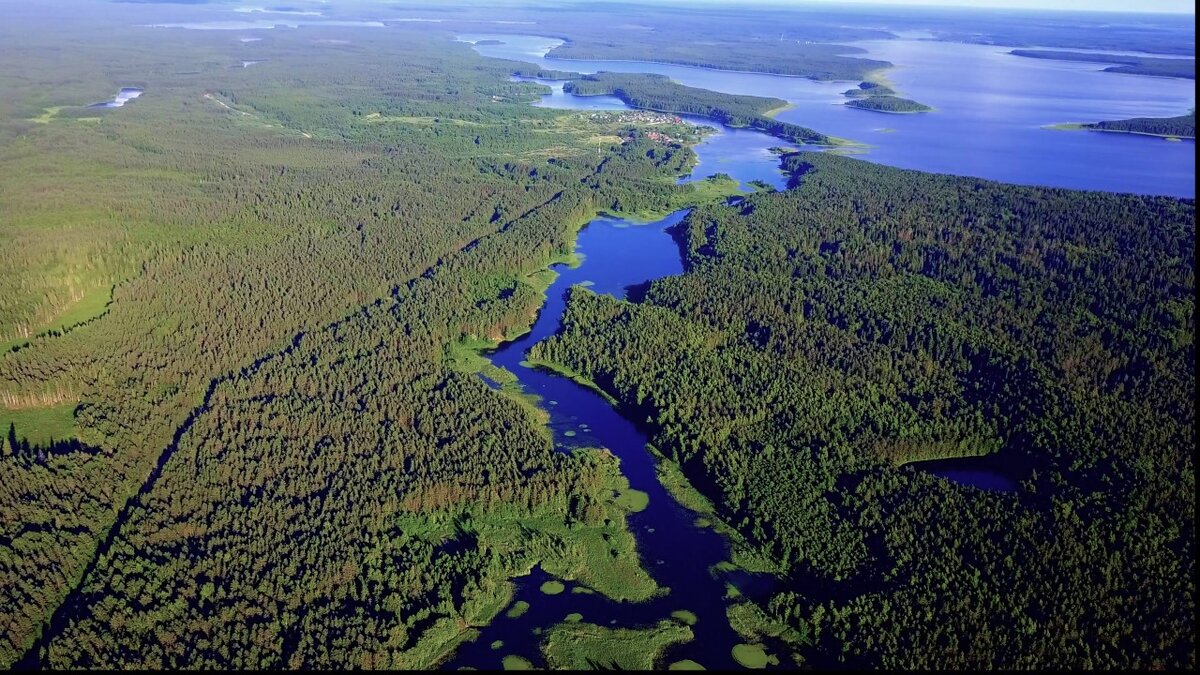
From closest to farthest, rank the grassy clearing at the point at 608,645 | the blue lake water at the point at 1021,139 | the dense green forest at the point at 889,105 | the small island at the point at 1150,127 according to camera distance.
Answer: the grassy clearing at the point at 608,645 < the blue lake water at the point at 1021,139 < the small island at the point at 1150,127 < the dense green forest at the point at 889,105

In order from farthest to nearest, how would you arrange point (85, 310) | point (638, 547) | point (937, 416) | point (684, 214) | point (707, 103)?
point (707, 103)
point (684, 214)
point (85, 310)
point (937, 416)
point (638, 547)

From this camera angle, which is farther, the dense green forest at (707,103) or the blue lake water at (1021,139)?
the dense green forest at (707,103)

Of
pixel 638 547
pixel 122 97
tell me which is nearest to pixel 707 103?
pixel 122 97

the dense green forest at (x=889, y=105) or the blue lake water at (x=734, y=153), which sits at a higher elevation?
the dense green forest at (x=889, y=105)

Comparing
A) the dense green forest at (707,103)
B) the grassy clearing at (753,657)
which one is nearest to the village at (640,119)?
the dense green forest at (707,103)

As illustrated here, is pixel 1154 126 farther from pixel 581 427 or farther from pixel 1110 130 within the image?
pixel 581 427

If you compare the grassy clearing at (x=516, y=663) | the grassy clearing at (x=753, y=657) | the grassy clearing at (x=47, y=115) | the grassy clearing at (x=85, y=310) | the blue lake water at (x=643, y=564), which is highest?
the grassy clearing at (x=47, y=115)

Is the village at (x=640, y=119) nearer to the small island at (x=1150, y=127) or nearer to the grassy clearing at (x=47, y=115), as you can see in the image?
the small island at (x=1150, y=127)
